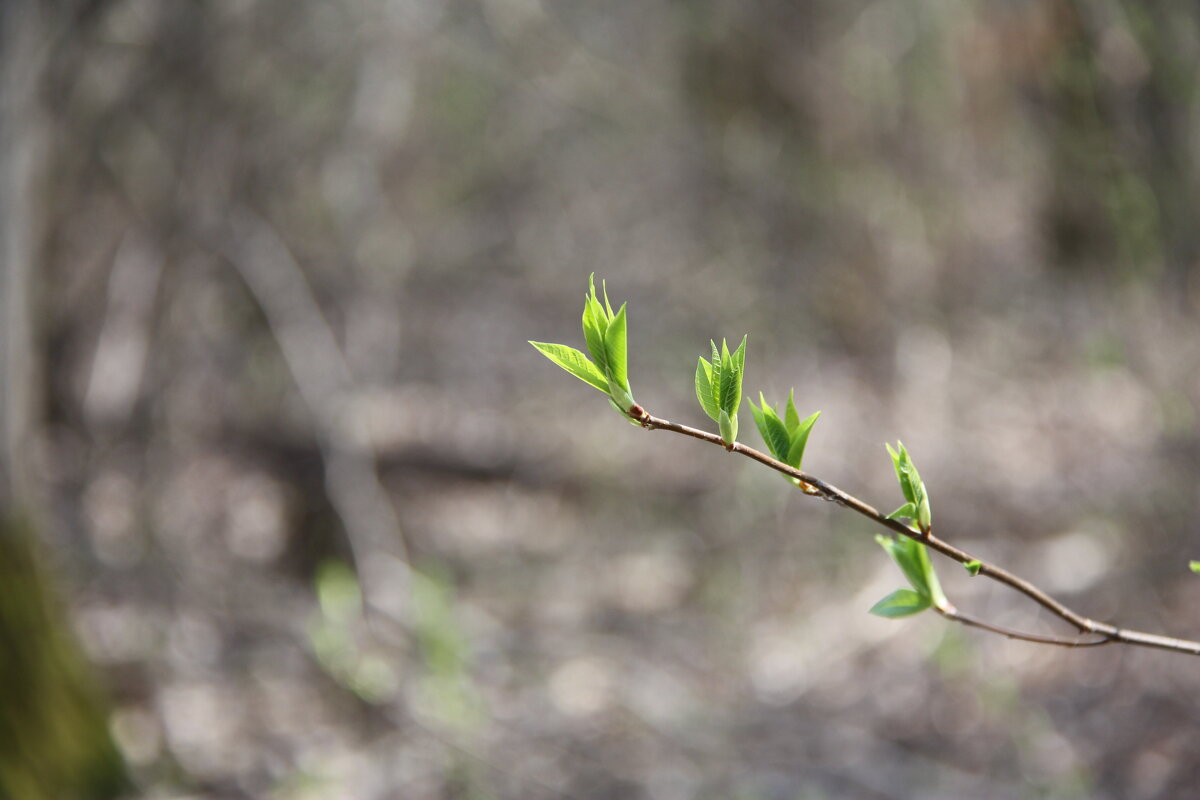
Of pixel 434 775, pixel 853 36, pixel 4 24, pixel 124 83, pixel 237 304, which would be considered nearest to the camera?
pixel 4 24

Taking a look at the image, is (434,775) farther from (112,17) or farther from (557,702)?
(112,17)

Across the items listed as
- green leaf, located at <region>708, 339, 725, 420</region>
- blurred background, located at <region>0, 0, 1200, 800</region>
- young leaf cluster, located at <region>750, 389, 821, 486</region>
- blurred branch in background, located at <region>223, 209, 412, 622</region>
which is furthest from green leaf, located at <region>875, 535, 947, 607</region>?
blurred branch in background, located at <region>223, 209, 412, 622</region>

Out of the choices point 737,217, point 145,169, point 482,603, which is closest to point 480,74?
point 737,217

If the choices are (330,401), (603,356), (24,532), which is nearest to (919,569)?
(603,356)

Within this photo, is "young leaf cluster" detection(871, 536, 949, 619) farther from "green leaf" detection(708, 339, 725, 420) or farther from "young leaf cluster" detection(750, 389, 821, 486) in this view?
"green leaf" detection(708, 339, 725, 420)

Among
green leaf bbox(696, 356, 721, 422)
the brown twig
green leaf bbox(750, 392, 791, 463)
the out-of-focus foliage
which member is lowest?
the brown twig

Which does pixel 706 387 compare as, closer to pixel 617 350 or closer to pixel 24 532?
pixel 617 350

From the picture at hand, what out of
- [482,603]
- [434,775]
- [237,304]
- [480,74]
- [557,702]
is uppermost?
[480,74]

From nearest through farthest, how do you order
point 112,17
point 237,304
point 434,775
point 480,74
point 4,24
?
point 4,24
point 434,775
point 112,17
point 237,304
point 480,74
